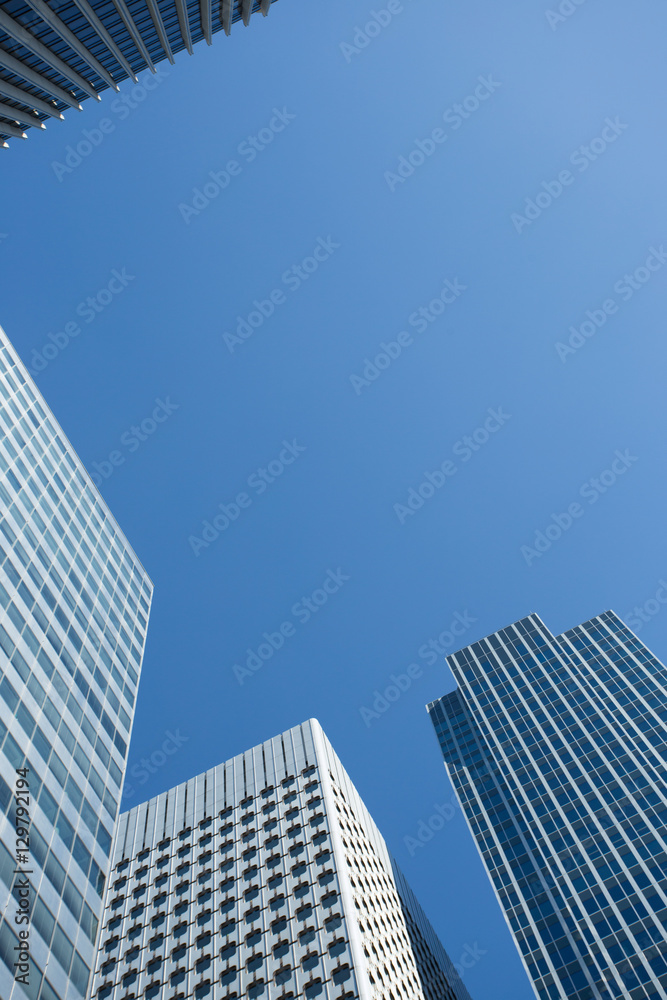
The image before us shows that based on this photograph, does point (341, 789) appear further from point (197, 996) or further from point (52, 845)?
point (52, 845)

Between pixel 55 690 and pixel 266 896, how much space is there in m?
36.8

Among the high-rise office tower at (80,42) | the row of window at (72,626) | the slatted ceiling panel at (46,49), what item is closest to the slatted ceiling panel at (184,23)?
the high-rise office tower at (80,42)

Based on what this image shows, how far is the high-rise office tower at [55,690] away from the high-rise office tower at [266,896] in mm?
24980

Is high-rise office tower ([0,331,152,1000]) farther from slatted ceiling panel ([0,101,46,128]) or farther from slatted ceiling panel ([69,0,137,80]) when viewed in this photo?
slatted ceiling panel ([69,0,137,80])

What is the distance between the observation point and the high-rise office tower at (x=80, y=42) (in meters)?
47.7

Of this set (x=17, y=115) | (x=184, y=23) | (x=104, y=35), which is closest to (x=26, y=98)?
(x=17, y=115)

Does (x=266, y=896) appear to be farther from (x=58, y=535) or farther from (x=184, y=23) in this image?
(x=184, y=23)

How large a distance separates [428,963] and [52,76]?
86.8m

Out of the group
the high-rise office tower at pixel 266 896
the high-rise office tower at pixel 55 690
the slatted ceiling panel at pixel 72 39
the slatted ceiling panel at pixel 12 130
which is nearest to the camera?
the high-rise office tower at pixel 55 690

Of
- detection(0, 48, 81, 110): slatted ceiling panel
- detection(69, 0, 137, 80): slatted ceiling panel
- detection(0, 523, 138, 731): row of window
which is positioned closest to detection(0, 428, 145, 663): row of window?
detection(0, 523, 138, 731): row of window

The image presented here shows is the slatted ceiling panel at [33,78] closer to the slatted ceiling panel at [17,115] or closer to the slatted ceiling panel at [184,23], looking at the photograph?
the slatted ceiling panel at [17,115]

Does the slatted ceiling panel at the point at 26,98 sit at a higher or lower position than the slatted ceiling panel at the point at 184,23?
lower

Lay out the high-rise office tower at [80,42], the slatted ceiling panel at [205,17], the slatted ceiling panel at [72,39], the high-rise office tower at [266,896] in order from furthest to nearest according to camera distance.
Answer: the high-rise office tower at [266,896] < the slatted ceiling panel at [205,17] < the high-rise office tower at [80,42] < the slatted ceiling panel at [72,39]

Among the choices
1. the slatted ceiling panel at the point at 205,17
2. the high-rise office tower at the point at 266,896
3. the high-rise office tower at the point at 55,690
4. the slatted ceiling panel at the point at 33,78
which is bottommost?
the high-rise office tower at the point at 266,896
